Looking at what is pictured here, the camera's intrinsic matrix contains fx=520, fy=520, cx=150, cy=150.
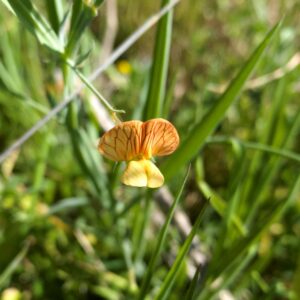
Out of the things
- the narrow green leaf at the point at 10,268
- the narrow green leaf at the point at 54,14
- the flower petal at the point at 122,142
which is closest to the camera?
the flower petal at the point at 122,142

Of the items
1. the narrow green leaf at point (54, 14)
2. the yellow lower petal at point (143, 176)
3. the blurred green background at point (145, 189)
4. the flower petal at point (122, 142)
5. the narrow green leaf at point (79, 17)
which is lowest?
the blurred green background at point (145, 189)

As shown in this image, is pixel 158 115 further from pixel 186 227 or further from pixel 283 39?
pixel 283 39

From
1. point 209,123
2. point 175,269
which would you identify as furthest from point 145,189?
point 175,269

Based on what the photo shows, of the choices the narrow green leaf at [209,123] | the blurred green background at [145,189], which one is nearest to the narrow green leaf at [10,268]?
the blurred green background at [145,189]

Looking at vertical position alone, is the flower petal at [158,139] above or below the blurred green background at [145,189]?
above

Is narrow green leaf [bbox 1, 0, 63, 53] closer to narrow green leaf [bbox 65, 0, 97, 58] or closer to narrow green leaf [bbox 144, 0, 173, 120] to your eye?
narrow green leaf [bbox 65, 0, 97, 58]

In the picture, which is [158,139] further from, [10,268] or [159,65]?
[10,268]

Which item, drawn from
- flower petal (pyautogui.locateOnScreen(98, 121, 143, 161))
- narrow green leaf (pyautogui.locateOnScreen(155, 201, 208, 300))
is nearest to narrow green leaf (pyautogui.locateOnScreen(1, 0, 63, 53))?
flower petal (pyautogui.locateOnScreen(98, 121, 143, 161))

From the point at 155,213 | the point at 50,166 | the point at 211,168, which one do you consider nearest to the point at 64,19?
the point at 155,213

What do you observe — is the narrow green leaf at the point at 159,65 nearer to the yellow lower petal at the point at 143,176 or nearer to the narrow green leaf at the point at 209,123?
the narrow green leaf at the point at 209,123
